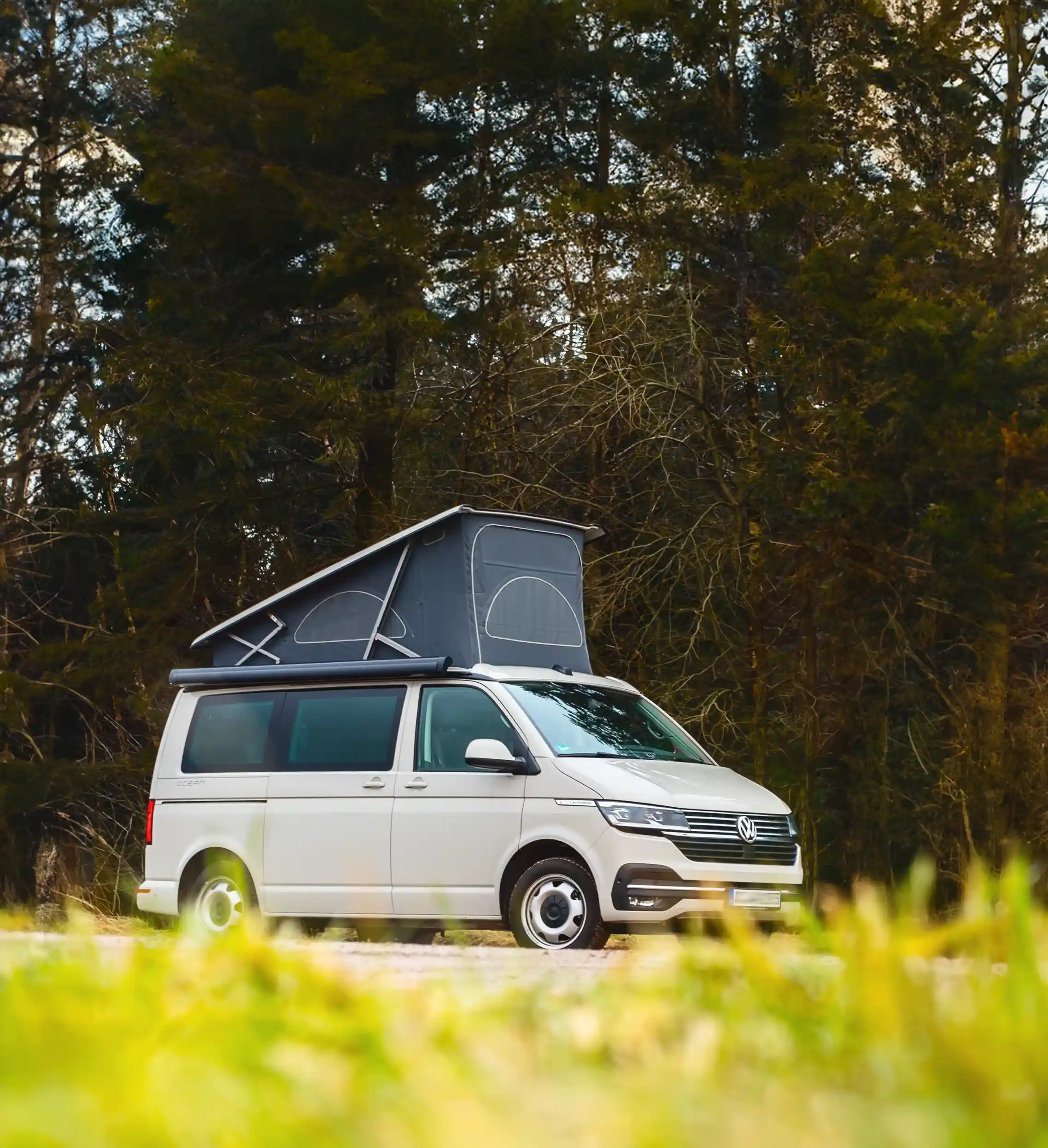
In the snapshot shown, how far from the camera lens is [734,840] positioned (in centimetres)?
1045

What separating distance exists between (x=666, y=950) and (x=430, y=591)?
30.3ft

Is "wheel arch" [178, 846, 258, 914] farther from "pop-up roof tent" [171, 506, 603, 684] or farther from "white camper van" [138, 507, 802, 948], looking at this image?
"pop-up roof tent" [171, 506, 603, 684]

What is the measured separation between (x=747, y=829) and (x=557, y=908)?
128 centimetres

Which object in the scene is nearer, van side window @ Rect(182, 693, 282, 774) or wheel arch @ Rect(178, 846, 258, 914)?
wheel arch @ Rect(178, 846, 258, 914)

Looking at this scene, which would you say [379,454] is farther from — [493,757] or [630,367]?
[493,757]

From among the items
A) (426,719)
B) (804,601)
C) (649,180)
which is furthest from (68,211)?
(426,719)

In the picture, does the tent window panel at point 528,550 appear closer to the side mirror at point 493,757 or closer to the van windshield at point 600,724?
the van windshield at point 600,724

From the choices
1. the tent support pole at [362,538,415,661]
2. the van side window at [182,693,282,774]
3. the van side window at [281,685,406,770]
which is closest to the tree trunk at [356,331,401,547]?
the tent support pole at [362,538,415,661]

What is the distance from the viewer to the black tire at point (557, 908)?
33.1 feet

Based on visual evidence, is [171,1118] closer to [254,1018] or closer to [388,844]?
[254,1018]

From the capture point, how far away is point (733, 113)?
20781 millimetres

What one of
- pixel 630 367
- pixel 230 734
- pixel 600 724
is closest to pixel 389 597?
pixel 230 734

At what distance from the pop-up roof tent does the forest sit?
5.92 metres

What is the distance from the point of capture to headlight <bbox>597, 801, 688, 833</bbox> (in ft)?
33.1
